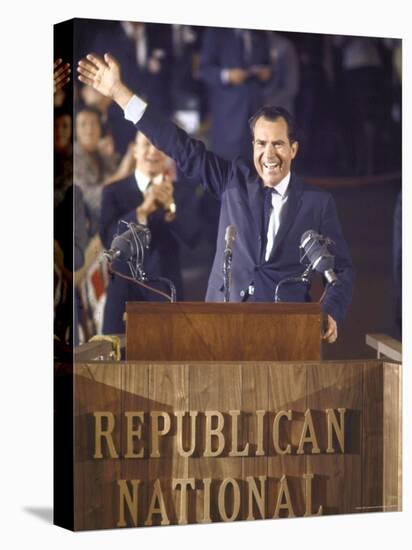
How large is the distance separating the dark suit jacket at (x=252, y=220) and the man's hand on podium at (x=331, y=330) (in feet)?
0.11

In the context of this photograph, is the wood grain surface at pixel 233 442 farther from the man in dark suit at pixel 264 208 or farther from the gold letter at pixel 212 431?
the man in dark suit at pixel 264 208

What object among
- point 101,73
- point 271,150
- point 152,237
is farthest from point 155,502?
point 101,73

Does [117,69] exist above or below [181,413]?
above

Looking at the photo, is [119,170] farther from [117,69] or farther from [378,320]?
[378,320]

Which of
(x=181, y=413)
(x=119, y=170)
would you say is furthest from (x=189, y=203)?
(x=181, y=413)

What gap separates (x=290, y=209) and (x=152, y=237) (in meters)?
0.80

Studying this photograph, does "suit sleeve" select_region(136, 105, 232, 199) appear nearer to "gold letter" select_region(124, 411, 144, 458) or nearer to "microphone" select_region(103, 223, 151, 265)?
"microphone" select_region(103, 223, 151, 265)

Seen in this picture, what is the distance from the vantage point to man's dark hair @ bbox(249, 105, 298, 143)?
388 inches

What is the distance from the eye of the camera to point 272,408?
9859mm

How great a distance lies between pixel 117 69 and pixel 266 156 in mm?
949

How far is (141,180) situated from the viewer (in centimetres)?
961

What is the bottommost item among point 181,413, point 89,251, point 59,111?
point 181,413

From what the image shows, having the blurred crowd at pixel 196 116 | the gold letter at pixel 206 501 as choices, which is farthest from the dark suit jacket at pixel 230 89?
the gold letter at pixel 206 501

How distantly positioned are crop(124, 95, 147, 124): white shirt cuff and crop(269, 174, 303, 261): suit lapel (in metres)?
0.94
